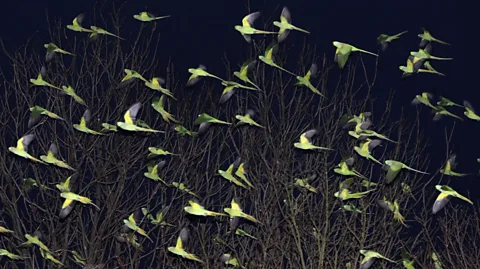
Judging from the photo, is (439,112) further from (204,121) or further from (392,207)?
(204,121)

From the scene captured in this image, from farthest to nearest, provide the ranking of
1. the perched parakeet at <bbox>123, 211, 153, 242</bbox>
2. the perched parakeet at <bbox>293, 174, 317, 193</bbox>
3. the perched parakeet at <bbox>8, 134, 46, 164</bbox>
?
the perched parakeet at <bbox>293, 174, 317, 193</bbox> → the perched parakeet at <bbox>123, 211, 153, 242</bbox> → the perched parakeet at <bbox>8, 134, 46, 164</bbox>

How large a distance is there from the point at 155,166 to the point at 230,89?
5.69 feet

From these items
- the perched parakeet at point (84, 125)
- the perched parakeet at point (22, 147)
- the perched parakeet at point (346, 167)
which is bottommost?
the perched parakeet at point (84, 125)

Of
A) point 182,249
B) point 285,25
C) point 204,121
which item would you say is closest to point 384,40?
point 285,25

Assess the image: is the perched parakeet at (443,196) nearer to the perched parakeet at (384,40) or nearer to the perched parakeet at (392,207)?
the perched parakeet at (392,207)

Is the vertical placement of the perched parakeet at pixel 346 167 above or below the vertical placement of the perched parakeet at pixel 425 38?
below

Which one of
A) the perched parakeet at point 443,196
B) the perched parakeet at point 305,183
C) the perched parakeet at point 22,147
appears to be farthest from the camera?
the perched parakeet at point 305,183

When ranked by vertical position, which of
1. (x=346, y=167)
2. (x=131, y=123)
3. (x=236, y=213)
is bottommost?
(x=236, y=213)

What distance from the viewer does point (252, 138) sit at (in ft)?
34.6

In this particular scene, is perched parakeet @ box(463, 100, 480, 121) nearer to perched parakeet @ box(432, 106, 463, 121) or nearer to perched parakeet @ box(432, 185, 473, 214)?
perched parakeet @ box(432, 106, 463, 121)

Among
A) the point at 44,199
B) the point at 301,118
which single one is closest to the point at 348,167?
the point at 301,118

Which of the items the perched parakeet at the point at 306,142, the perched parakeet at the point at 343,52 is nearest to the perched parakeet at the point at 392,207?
the perched parakeet at the point at 306,142

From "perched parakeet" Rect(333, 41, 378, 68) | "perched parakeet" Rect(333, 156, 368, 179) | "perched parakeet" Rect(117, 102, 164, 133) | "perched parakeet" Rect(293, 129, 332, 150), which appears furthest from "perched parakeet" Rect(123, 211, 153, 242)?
"perched parakeet" Rect(333, 41, 378, 68)

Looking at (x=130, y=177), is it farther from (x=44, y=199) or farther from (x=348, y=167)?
→ (x=348, y=167)
